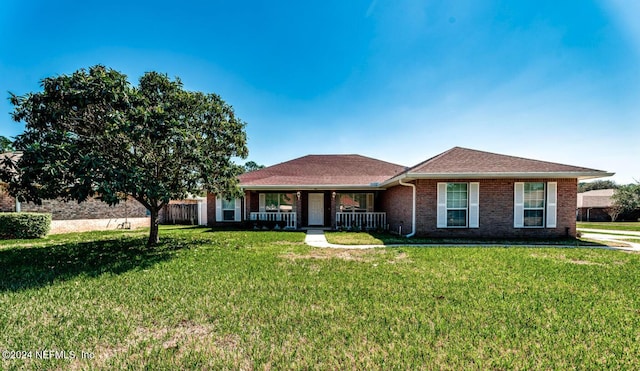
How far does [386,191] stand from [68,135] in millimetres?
13692

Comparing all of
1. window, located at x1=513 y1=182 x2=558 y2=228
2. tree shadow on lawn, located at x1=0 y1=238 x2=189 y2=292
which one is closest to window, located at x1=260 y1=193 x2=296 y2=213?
tree shadow on lawn, located at x1=0 y1=238 x2=189 y2=292

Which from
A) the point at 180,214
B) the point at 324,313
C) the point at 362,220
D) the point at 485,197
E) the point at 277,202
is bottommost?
the point at 180,214

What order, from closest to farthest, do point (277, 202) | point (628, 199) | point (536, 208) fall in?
point (536, 208) < point (277, 202) < point (628, 199)

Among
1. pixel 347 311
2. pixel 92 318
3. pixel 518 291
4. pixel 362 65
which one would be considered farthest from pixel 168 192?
pixel 362 65

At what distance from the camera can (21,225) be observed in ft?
38.1

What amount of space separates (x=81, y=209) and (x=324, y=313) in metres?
17.5

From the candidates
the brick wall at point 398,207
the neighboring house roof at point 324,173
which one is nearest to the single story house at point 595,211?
the neighboring house roof at point 324,173

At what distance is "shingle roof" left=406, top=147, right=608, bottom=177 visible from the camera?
35.7 feet

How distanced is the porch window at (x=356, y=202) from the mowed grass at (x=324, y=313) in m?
9.77

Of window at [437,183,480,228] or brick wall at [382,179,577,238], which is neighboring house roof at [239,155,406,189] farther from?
window at [437,183,480,228]

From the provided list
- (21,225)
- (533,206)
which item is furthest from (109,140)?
(533,206)

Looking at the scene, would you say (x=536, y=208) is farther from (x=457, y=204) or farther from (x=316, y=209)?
(x=316, y=209)

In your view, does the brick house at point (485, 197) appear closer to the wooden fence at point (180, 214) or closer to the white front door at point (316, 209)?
the white front door at point (316, 209)

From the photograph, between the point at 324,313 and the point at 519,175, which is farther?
the point at 519,175
